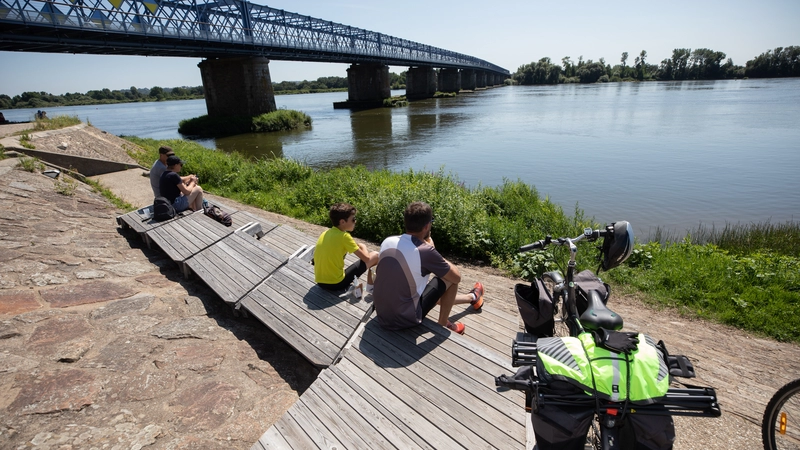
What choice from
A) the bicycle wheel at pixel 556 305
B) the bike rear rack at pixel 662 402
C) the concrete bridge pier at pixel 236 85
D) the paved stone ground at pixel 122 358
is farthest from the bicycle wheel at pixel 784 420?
the concrete bridge pier at pixel 236 85

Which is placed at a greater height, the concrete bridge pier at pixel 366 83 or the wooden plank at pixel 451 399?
the concrete bridge pier at pixel 366 83

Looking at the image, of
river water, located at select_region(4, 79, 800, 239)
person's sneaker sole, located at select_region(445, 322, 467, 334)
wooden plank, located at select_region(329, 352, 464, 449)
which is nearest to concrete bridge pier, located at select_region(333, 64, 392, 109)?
river water, located at select_region(4, 79, 800, 239)

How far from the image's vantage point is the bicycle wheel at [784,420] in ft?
7.83

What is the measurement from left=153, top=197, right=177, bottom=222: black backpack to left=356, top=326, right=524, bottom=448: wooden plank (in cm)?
544

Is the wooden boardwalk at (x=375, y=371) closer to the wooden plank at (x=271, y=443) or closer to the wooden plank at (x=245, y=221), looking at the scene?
the wooden plank at (x=271, y=443)

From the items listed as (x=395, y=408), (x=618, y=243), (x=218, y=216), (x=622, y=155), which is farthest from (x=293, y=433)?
(x=622, y=155)

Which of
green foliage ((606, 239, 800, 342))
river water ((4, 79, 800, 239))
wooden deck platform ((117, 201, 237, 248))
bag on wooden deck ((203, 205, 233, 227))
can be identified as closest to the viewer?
green foliage ((606, 239, 800, 342))

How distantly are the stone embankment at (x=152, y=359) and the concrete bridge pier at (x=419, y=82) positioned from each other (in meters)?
82.9

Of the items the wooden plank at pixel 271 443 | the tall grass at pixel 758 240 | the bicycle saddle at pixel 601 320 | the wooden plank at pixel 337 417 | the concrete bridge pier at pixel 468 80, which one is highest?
the concrete bridge pier at pixel 468 80

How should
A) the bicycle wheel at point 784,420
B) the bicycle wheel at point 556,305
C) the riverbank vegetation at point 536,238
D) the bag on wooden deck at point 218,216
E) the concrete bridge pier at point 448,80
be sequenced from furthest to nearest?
the concrete bridge pier at point 448,80 → the bag on wooden deck at point 218,216 → the riverbank vegetation at point 536,238 → the bicycle wheel at point 556,305 → the bicycle wheel at point 784,420

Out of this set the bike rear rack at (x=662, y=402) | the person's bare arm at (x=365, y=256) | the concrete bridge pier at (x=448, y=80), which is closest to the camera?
the bike rear rack at (x=662, y=402)

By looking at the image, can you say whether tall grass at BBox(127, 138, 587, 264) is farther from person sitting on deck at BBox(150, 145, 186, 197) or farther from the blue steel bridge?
the blue steel bridge

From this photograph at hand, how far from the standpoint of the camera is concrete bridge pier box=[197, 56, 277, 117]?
142 feet

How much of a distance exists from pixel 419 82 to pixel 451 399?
291 feet
